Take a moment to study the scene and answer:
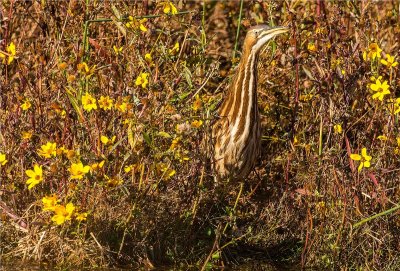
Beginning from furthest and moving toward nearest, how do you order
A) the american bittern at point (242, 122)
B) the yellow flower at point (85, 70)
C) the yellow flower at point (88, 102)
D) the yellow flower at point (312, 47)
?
1. the yellow flower at point (312, 47)
2. the american bittern at point (242, 122)
3. the yellow flower at point (85, 70)
4. the yellow flower at point (88, 102)

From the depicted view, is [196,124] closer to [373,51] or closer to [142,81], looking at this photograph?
[142,81]

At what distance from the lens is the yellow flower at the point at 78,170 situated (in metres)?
4.42

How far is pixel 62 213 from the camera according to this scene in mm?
4457

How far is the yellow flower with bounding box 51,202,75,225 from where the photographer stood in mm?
4434

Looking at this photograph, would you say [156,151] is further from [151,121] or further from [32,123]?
[32,123]

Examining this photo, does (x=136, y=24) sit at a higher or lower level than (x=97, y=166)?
higher

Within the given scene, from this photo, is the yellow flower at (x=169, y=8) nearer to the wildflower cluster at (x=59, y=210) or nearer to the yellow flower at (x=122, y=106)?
the yellow flower at (x=122, y=106)

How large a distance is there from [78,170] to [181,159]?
62cm

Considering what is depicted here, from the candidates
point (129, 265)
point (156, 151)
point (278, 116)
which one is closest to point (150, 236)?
point (129, 265)

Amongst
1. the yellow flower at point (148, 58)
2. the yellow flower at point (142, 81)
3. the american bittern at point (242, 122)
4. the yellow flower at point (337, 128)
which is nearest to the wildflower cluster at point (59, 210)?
the yellow flower at point (142, 81)

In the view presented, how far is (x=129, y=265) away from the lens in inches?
201

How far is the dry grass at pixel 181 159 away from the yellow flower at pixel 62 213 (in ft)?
0.43

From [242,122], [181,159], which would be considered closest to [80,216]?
[181,159]

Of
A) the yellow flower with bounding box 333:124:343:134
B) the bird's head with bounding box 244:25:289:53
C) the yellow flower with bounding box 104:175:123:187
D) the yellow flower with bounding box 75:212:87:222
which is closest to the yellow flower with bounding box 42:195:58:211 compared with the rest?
the yellow flower with bounding box 75:212:87:222
